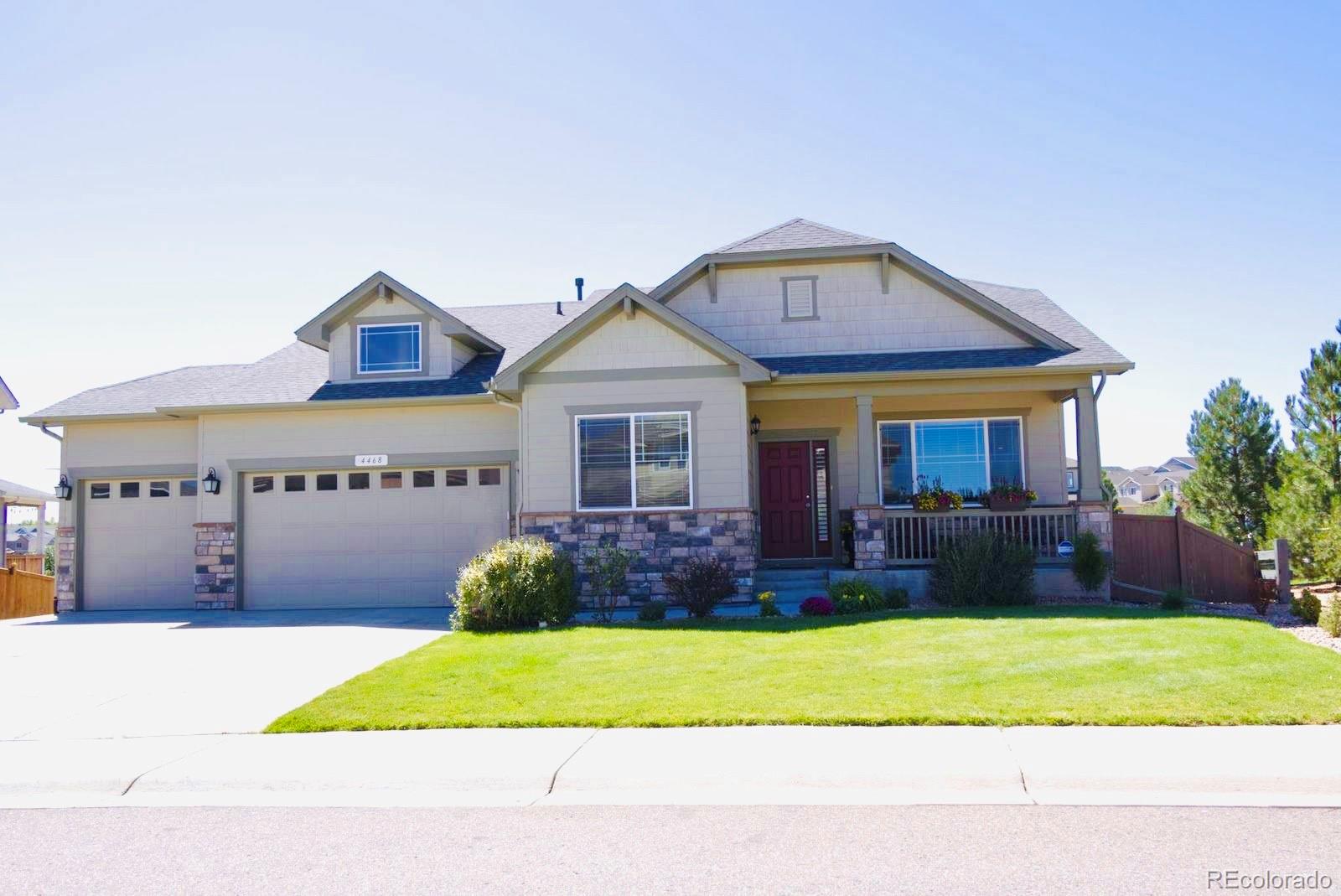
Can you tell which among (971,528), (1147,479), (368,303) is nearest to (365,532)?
(368,303)

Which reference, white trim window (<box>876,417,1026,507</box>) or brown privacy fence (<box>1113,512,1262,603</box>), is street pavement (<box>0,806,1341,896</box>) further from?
white trim window (<box>876,417,1026,507</box>)

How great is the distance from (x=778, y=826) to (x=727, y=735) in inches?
73.6

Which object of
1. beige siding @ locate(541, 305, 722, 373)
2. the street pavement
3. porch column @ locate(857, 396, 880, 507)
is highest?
beige siding @ locate(541, 305, 722, 373)

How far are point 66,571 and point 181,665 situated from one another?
8.85 m

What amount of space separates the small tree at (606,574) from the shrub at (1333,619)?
30.1ft

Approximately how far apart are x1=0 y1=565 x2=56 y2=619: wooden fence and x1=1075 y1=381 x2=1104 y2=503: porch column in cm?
1936

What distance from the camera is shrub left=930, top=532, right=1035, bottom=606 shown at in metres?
14.7

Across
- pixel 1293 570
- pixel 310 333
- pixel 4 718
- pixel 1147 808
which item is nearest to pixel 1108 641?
pixel 1147 808

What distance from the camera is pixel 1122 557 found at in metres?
16.2

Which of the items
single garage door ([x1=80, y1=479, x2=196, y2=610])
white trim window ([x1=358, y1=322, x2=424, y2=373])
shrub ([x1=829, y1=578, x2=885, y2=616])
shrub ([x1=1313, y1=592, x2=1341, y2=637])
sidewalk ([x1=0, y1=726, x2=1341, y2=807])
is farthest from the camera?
single garage door ([x1=80, y1=479, x2=196, y2=610])

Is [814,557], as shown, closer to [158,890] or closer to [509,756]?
[509,756]

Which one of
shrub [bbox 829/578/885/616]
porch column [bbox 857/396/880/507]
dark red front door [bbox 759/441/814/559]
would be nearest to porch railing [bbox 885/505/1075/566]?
porch column [bbox 857/396/880/507]

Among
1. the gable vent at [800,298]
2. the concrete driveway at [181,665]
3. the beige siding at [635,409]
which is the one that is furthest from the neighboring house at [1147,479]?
the concrete driveway at [181,665]

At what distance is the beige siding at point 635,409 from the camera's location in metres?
15.9
